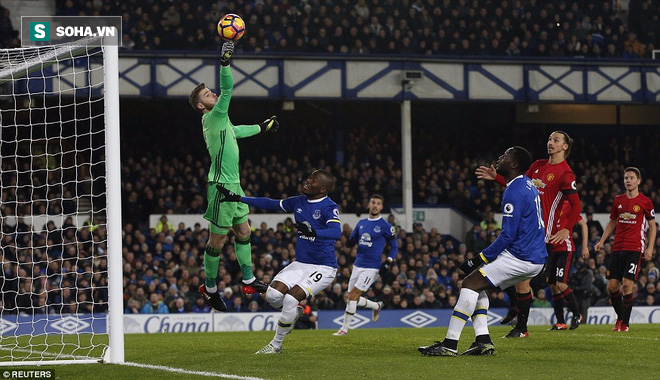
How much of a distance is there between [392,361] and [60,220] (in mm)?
17029

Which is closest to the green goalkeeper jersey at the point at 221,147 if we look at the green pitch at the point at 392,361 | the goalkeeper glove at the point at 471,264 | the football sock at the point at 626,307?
the green pitch at the point at 392,361

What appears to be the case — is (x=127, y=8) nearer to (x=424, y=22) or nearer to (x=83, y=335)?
(x=424, y=22)

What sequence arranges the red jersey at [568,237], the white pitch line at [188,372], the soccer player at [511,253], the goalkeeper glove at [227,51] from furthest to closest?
the red jersey at [568,237] → the goalkeeper glove at [227,51] → the soccer player at [511,253] → the white pitch line at [188,372]

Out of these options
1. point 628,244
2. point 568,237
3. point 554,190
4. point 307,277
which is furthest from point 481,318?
point 628,244

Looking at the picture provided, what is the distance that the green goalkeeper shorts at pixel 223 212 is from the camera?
1152 cm

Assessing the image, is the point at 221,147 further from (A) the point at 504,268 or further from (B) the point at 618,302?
(B) the point at 618,302

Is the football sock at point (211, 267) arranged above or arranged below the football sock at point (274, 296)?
above

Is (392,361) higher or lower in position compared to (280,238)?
lower

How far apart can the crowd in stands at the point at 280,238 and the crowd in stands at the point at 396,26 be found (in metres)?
3.50

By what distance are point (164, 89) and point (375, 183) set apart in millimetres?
6808

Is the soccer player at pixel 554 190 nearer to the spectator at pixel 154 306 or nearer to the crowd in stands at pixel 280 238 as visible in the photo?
the crowd in stands at pixel 280 238

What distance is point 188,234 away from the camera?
23.5 meters

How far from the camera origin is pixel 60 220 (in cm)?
2453

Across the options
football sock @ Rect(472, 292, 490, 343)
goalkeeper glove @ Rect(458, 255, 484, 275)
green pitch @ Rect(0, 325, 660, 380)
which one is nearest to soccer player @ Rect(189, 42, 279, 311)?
green pitch @ Rect(0, 325, 660, 380)
